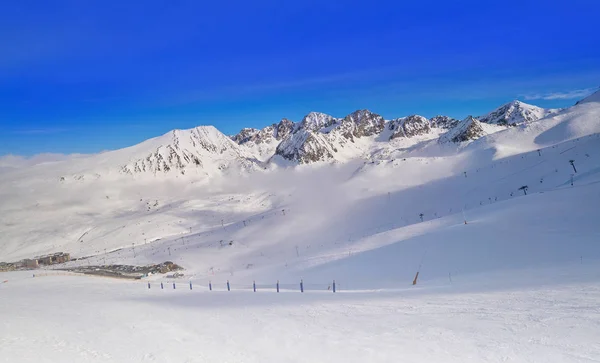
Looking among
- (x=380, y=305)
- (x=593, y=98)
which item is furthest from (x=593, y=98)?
(x=380, y=305)

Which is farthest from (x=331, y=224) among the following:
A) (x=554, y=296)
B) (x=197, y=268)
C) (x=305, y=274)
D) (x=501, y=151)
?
(x=501, y=151)

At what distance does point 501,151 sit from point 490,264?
14587 cm

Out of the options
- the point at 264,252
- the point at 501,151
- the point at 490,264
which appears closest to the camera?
the point at 490,264

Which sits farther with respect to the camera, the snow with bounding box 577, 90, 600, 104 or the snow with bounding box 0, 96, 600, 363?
the snow with bounding box 577, 90, 600, 104

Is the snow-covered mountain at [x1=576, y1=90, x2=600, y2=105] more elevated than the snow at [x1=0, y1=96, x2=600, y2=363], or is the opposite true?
the snow-covered mountain at [x1=576, y1=90, x2=600, y2=105]

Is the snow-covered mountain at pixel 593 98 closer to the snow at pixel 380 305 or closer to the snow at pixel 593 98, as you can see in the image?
the snow at pixel 593 98

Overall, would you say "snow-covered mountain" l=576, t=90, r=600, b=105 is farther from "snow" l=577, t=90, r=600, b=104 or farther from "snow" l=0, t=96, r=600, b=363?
Result: "snow" l=0, t=96, r=600, b=363

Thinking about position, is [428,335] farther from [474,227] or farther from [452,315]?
[474,227]

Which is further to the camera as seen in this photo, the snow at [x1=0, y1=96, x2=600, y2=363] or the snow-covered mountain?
the snow-covered mountain

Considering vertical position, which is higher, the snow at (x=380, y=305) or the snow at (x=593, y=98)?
the snow at (x=593, y=98)

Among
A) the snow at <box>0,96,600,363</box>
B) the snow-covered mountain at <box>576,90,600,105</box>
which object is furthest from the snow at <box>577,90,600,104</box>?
the snow at <box>0,96,600,363</box>

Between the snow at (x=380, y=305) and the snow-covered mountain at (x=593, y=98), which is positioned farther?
the snow-covered mountain at (x=593, y=98)

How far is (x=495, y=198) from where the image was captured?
2948 inches

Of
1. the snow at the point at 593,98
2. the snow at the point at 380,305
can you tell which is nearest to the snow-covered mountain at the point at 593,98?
the snow at the point at 593,98
